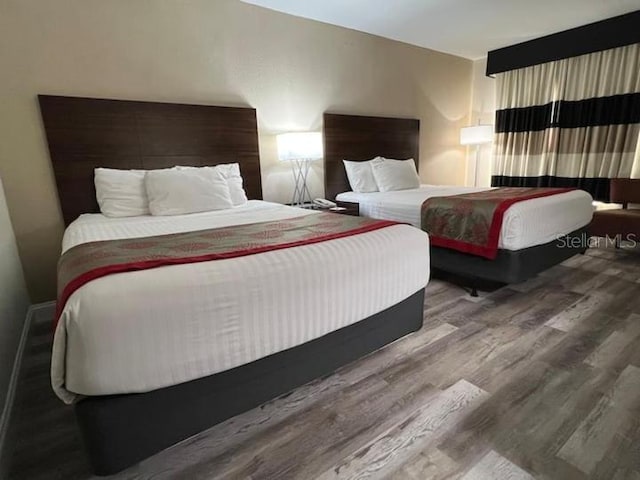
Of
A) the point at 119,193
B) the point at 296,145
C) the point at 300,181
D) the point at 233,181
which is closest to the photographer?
the point at 119,193

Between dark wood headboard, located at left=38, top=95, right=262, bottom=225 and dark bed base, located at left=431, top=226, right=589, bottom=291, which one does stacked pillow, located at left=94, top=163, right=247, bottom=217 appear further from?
dark bed base, located at left=431, top=226, right=589, bottom=291

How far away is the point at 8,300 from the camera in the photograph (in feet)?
5.86

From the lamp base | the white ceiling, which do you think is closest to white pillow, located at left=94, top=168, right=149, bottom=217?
the lamp base

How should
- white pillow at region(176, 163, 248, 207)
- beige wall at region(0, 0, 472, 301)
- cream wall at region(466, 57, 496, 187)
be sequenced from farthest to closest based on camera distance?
cream wall at region(466, 57, 496, 187)
white pillow at region(176, 163, 248, 207)
beige wall at region(0, 0, 472, 301)

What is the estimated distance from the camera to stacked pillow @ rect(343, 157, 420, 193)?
3807 millimetres

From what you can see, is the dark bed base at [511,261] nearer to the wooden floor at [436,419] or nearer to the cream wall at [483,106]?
the wooden floor at [436,419]

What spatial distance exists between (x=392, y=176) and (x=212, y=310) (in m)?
3.16

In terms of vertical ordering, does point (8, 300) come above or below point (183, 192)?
below

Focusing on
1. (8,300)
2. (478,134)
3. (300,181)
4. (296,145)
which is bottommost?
(8,300)

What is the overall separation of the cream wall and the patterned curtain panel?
0.64 feet

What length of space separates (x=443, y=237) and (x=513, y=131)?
301 cm

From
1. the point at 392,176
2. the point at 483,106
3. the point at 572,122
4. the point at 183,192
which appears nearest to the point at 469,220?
the point at 392,176

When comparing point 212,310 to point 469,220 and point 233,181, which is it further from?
point 469,220

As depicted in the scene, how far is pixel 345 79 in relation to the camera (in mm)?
3770
